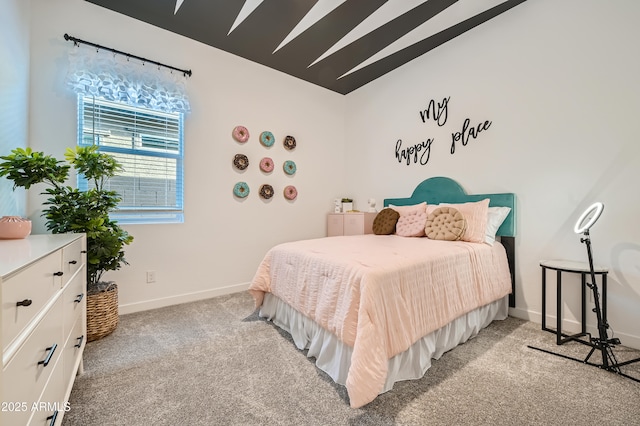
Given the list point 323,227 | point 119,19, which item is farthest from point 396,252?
point 119,19

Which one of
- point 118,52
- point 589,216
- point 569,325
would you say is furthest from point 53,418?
point 569,325

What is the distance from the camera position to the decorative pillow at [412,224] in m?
2.80

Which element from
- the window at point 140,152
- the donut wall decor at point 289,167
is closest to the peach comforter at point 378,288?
the window at point 140,152

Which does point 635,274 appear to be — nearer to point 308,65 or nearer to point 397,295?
point 397,295

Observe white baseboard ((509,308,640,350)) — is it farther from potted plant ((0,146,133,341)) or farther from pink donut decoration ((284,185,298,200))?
potted plant ((0,146,133,341))

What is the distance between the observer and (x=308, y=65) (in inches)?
139

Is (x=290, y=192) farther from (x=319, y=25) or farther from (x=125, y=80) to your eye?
(x=125, y=80)

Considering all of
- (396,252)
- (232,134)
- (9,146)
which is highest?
(232,134)

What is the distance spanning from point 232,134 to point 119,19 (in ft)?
4.78

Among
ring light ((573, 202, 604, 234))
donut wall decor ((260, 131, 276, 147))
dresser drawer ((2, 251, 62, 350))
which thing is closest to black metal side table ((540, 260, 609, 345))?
ring light ((573, 202, 604, 234))

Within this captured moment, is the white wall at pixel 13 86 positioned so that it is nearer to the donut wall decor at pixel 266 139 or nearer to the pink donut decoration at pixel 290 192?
the donut wall decor at pixel 266 139

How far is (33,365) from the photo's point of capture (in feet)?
2.73

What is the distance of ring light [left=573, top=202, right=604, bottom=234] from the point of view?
1711 mm

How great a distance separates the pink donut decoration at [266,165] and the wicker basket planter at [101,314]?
2060 millimetres
